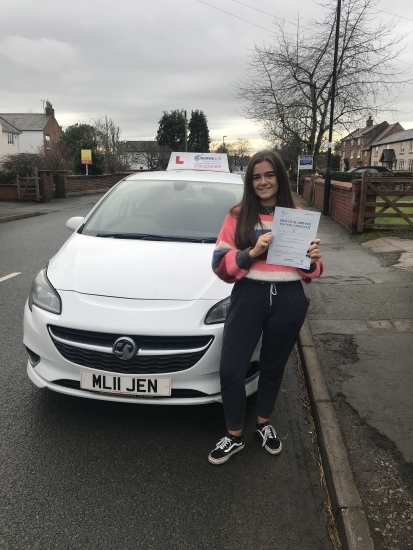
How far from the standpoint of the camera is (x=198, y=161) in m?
10.3

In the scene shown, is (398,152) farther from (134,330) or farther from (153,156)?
(134,330)

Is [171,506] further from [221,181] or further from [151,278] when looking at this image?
[221,181]

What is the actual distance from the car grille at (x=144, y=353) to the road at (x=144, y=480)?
55 cm

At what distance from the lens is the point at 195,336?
9.22ft

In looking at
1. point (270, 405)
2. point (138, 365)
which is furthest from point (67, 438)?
point (270, 405)

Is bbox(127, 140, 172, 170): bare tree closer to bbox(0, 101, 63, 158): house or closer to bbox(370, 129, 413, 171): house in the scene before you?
bbox(0, 101, 63, 158): house

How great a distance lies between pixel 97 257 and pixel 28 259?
5.88 metres

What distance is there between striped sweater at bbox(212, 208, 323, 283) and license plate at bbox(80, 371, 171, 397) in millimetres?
781

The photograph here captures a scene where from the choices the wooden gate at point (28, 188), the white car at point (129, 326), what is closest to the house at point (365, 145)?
the wooden gate at point (28, 188)

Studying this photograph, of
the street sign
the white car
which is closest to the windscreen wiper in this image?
the white car

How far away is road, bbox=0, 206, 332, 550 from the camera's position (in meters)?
2.24

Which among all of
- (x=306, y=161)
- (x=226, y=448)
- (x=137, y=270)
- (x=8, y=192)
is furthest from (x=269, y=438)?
(x=8, y=192)

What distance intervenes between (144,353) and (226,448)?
2.51 ft

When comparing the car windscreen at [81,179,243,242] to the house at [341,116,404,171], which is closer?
the car windscreen at [81,179,243,242]
